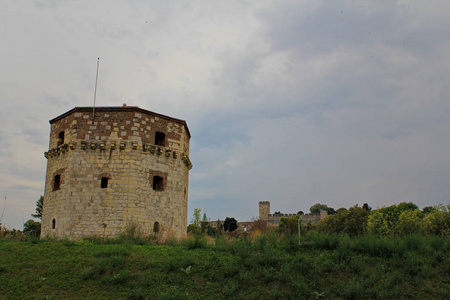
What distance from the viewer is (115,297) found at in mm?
13461

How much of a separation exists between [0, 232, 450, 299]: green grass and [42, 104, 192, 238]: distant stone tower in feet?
13.9

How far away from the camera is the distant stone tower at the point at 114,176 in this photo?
21.8 metres

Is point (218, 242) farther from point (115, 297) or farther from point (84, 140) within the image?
point (84, 140)

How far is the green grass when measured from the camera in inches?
517

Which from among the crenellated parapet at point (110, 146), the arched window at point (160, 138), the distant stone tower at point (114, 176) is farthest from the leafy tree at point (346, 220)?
the crenellated parapet at point (110, 146)

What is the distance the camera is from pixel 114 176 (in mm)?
22344

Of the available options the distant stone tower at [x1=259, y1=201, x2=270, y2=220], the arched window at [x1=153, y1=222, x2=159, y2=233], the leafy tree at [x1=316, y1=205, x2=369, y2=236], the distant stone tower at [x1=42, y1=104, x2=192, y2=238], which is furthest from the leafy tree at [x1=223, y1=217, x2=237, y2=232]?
the arched window at [x1=153, y1=222, x2=159, y2=233]

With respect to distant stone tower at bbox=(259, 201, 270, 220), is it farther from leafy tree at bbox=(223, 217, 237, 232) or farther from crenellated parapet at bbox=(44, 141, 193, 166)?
crenellated parapet at bbox=(44, 141, 193, 166)

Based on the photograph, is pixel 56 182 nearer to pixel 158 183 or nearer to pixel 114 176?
pixel 114 176

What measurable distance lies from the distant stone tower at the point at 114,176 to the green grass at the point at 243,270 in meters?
4.24

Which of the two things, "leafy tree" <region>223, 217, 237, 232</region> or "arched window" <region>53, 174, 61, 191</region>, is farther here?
"leafy tree" <region>223, 217, 237, 232</region>

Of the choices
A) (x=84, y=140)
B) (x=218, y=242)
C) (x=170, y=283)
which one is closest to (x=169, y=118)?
(x=84, y=140)

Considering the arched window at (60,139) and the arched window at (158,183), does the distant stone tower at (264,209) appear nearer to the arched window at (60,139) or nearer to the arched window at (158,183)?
the arched window at (158,183)

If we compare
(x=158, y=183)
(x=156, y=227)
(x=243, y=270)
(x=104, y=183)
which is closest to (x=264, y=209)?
(x=158, y=183)
